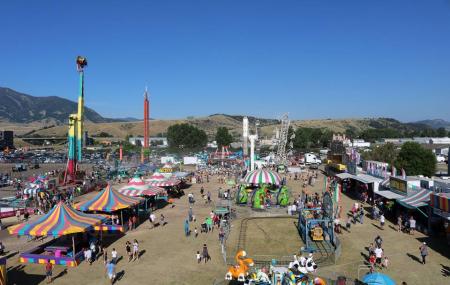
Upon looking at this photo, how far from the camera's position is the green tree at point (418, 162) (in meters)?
43.2

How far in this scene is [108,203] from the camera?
21859mm

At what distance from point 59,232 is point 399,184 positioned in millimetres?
19826

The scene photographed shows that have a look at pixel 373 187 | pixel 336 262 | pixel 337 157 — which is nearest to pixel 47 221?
pixel 336 262

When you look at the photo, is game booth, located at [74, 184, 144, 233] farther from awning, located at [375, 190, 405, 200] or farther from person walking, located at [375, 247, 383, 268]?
awning, located at [375, 190, 405, 200]

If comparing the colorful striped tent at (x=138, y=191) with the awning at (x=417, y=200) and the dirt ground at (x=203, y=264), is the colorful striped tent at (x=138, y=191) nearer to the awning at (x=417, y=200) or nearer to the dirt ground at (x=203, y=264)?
the dirt ground at (x=203, y=264)

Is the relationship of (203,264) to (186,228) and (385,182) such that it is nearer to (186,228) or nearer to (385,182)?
(186,228)

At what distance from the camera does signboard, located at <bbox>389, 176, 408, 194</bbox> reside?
23.7 metres

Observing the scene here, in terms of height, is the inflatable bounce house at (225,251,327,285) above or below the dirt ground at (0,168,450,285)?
above

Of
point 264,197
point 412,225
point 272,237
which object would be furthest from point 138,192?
point 412,225

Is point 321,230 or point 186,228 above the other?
point 321,230

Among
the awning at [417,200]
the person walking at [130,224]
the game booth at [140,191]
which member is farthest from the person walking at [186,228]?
the awning at [417,200]

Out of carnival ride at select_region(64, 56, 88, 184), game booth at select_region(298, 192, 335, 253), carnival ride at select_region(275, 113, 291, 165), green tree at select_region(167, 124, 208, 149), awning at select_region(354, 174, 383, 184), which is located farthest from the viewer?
green tree at select_region(167, 124, 208, 149)

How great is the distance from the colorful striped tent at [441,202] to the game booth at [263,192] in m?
10.6

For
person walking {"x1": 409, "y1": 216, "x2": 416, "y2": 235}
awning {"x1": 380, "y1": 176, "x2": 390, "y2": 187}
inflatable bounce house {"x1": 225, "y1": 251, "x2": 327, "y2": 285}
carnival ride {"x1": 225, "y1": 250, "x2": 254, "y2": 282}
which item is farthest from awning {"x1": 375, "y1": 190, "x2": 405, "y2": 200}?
carnival ride {"x1": 225, "y1": 250, "x2": 254, "y2": 282}
